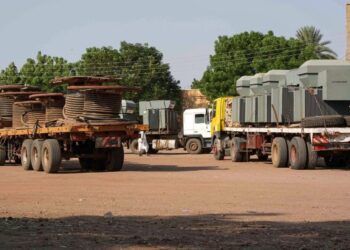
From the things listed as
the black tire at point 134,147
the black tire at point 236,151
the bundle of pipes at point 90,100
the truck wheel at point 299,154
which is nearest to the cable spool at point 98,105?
the bundle of pipes at point 90,100

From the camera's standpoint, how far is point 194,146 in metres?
42.0

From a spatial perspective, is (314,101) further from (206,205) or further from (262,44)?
(262,44)

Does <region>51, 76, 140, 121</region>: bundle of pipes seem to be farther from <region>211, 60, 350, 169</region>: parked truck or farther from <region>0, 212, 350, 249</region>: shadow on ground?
<region>0, 212, 350, 249</region>: shadow on ground

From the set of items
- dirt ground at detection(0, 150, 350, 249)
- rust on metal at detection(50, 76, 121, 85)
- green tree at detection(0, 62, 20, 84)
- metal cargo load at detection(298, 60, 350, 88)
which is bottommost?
dirt ground at detection(0, 150, 350, 249)

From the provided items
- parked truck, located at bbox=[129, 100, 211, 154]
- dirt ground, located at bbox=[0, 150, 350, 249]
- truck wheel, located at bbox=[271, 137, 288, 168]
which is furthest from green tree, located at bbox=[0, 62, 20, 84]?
dirt ground, located at bbox=[0, 150, 350, 249]

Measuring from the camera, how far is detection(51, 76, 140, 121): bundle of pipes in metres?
22.3

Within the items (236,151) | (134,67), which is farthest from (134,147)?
(134,67)

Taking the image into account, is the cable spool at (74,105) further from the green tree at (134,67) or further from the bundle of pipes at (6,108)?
the green tree at (134,67)

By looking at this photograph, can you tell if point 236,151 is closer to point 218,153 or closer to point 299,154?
point 218,153

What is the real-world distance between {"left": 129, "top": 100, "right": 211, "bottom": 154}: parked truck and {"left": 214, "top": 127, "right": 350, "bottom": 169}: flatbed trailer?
26.4ft

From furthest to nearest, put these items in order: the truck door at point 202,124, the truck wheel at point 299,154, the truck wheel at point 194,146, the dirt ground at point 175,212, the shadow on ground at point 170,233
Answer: the truck wheel at point 194,146 < the truck door at point 202,124 < the truck wheel at point 299,154 < the dirt ground at point 175,212 < the shadow on ground at point 170,233

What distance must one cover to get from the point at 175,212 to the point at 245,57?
5010 centimetres

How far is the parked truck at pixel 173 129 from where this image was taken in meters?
41.5

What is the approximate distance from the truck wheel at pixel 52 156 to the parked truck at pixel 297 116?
7924mm
